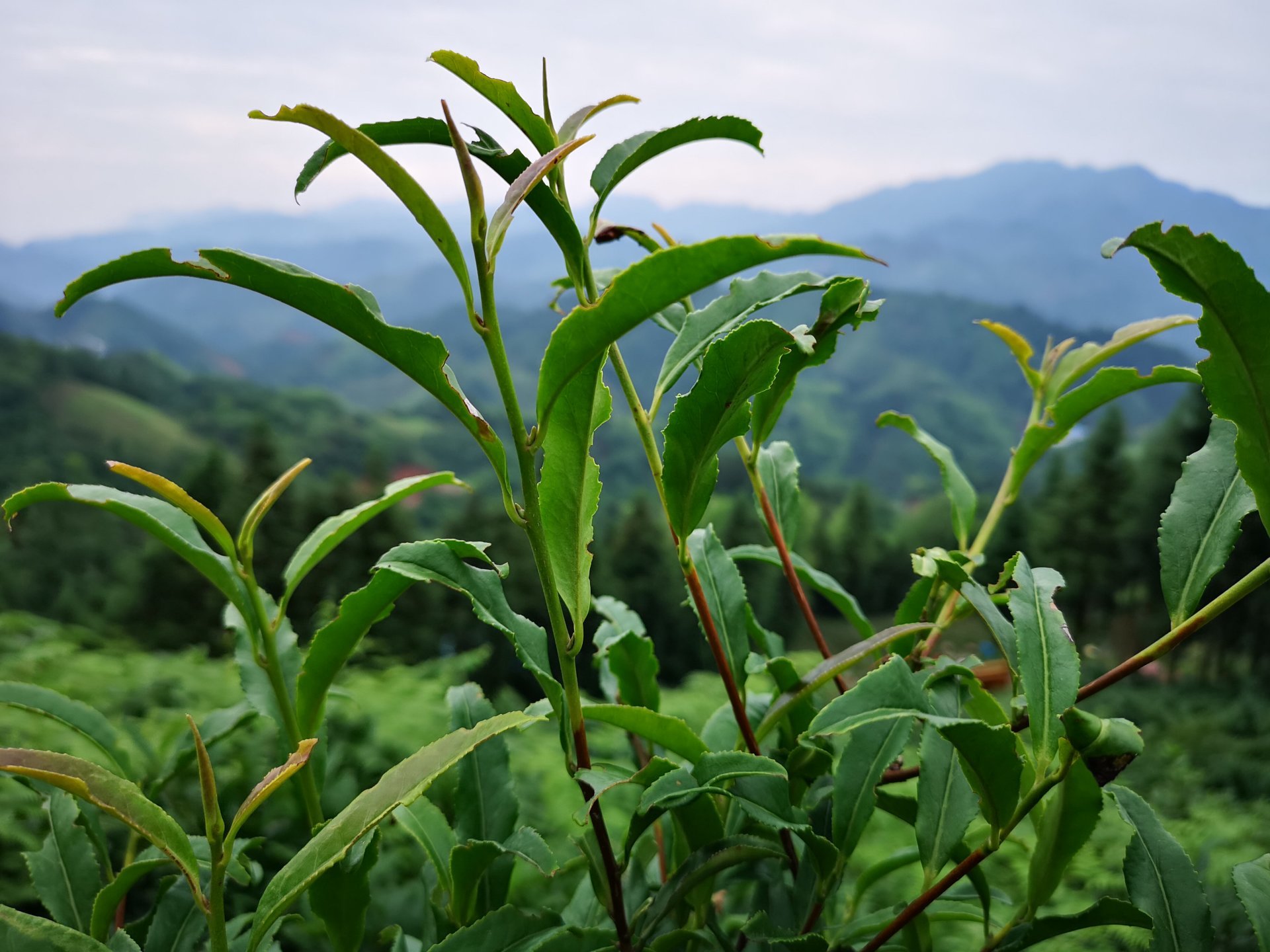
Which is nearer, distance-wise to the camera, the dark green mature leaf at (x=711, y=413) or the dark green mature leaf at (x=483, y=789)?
the dark green mature leaf at (x=711, y=413)

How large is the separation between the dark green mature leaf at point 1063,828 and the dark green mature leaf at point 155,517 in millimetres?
569

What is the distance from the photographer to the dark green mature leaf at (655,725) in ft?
1.83

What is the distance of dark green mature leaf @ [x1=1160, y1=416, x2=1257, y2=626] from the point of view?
56 cm

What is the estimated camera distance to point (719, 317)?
0.56m


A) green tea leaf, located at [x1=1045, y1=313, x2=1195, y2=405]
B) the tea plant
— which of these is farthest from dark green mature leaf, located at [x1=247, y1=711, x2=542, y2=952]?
green tea leaf, located at [x1=1045, y1=313, x2=1195, y2=405]

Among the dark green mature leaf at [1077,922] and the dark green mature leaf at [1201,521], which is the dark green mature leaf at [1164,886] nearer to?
the dark green mature leaf at [1077,922]

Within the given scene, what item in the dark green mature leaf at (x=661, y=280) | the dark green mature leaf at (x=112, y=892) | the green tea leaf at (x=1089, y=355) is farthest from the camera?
the green tea leaf at (x=1089, y=355)

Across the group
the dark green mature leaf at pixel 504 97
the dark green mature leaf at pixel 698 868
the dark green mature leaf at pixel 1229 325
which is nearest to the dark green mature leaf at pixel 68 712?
the dark green mature leaf at pixel 698 868

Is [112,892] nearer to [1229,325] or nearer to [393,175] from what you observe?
[393,175]

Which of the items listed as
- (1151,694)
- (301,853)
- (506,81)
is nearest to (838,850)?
(301,853)

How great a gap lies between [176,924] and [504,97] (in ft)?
2.08

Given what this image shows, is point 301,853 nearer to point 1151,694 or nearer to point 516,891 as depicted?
point 516,891

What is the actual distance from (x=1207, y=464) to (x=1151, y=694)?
7253 mm

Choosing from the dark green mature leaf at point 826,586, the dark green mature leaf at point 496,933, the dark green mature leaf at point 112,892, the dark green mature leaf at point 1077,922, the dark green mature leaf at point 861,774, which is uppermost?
the dark green mature leaf at point 826,586
